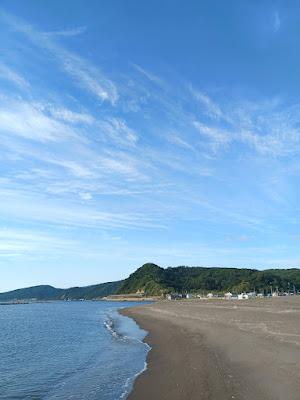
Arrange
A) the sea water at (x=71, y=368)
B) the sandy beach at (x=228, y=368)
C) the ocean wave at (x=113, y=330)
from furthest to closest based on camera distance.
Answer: the ocean wave at (x=113, y=330) → the sea water at (x=71, y=368) → the sandy beach at (x=228, y=368)

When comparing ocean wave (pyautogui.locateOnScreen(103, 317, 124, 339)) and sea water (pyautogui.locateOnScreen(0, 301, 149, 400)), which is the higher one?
ocean wave (pyautogui.locateOnScreen(103, 317, 124, 339))

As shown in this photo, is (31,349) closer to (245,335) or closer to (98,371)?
(98,371)

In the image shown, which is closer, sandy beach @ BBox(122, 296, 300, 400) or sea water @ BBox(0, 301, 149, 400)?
sandy beach @ BBox(122, 296, 300, 400)

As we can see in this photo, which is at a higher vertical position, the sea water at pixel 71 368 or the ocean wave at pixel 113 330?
the ocean wave at pixel 113 330

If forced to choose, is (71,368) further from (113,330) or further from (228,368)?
(113,330)

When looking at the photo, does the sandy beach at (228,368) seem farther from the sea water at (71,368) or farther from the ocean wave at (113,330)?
the ocean wave at (113,330)

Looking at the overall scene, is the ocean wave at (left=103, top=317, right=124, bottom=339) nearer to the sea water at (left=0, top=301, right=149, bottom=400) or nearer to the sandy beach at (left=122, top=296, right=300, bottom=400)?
the sea water at (left=0, top=301, right=149, bottom=400)

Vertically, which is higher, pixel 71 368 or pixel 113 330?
pixel 113 330

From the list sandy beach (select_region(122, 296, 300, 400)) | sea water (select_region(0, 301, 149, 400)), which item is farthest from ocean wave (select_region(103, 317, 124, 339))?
sandy beach (select_region(122, 296, 300, 400))

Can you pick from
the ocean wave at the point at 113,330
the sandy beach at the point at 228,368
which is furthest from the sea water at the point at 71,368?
the ocean wave at the point at 113,330

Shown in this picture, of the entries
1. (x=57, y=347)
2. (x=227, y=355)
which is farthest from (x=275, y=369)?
(x=57, y=347)

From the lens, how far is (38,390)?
22234 millimetres

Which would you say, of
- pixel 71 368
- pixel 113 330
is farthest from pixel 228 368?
pixel 113 330

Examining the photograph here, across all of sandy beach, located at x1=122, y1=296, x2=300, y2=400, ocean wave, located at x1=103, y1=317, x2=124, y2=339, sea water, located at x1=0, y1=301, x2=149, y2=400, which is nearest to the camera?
sandy beach, located at x1=122, y1=296, x2=300, y2=400
